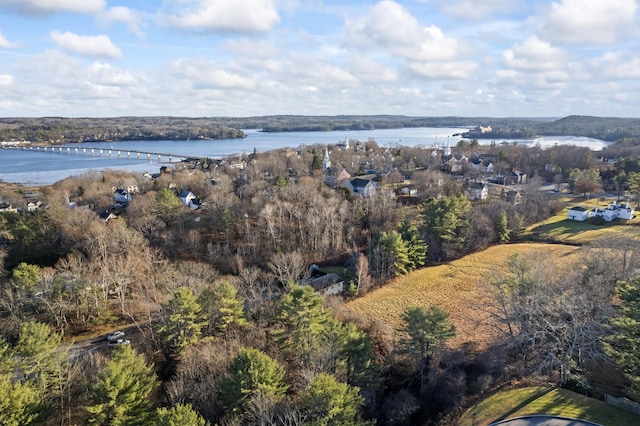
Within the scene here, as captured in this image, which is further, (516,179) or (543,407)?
(516,179)

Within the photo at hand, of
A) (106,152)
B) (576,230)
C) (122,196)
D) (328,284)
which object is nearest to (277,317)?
(328,284)

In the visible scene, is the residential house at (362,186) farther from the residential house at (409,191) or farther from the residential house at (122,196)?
the residential house at (122,196)

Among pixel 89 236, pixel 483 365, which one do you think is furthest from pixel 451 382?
pixel 89 236

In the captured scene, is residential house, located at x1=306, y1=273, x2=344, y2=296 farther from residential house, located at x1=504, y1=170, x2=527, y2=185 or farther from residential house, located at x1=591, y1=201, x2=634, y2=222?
residential house, located at x1=504, y1=170, x2=527, y2=185

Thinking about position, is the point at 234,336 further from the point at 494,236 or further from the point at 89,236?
the point at 494,236

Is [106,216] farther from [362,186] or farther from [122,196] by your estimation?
[362,186]

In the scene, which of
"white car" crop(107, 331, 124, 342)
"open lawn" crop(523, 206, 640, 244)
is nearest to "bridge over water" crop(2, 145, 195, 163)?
"open lawn" crop(523, 206, 640, 244)
